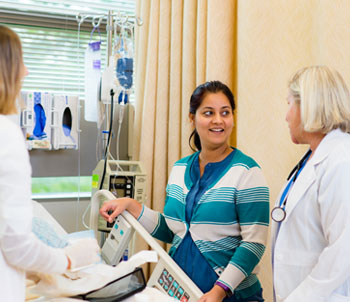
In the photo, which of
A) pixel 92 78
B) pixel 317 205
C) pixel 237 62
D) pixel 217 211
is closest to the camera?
pixel 317 205

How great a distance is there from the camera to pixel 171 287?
5.05 ft

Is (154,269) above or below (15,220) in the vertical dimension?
below

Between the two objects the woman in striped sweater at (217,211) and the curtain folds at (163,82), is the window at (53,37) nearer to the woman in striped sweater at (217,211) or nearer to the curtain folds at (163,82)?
the curtain folds at (163,82)

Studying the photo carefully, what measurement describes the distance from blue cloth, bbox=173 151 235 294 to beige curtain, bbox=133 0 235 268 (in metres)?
0.88

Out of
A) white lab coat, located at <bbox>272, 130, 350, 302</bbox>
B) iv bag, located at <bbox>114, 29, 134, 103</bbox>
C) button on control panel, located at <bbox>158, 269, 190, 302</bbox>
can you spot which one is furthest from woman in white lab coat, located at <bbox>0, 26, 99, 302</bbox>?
iv bag, located at <bbox>114, 29, 134, 103</bbox>

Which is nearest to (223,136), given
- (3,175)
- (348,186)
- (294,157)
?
(294,157)

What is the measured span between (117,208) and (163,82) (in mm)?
1201

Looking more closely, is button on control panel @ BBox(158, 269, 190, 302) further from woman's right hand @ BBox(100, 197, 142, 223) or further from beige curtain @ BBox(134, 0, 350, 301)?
beige curtain @ BBox(134, 0, 350, 301)

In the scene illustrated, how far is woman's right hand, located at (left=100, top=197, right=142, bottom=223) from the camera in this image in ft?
5.95

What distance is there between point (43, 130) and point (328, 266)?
6.84ft

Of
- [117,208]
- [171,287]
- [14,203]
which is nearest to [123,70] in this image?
[117,208]

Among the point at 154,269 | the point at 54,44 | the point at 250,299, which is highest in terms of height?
the point at 54,44

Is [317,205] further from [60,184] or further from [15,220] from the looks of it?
[60,184]

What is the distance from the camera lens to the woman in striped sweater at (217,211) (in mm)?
1626
